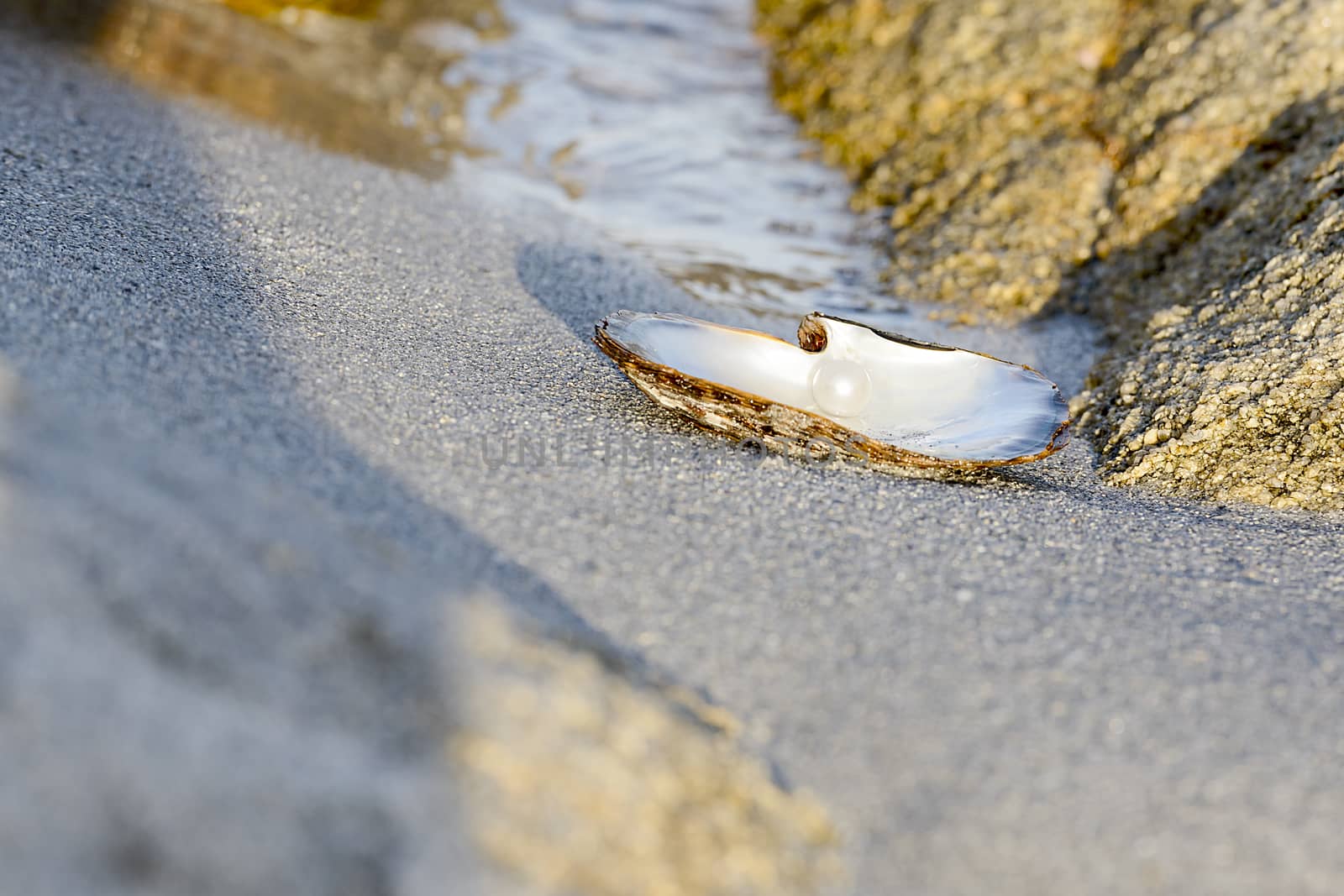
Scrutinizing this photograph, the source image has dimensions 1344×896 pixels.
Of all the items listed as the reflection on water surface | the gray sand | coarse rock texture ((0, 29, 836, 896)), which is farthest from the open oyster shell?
the reflection on water surface

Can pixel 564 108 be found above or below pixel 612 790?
below

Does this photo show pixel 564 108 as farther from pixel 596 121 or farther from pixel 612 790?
pixel 612 790

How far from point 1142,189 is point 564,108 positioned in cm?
329

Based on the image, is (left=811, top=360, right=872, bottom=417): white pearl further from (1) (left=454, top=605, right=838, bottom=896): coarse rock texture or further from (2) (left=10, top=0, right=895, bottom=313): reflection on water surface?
(2) (left=10, top=0, right=895, bottom=313): reflection on water surface

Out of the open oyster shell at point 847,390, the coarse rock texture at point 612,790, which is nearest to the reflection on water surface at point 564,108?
the open oyster shell at point 847,390

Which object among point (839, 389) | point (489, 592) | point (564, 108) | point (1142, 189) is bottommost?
point (564, 108)

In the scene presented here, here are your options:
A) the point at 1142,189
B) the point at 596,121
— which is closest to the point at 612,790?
the point at 1142,189

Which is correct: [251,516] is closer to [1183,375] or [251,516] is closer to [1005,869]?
[1005,869]

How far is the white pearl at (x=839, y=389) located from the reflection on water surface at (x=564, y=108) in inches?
54.5

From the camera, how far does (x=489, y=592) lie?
204cm

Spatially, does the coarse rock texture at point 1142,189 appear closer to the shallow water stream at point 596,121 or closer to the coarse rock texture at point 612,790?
the shallow water stream at point 596,121

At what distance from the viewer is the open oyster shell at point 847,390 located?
2797 millimetres

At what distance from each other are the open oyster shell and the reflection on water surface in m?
1.33

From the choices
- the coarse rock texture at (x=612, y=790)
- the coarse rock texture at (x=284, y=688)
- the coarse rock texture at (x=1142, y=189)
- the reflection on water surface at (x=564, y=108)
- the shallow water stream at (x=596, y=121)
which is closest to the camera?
the coarse rock texture at (x=284, y=688)
